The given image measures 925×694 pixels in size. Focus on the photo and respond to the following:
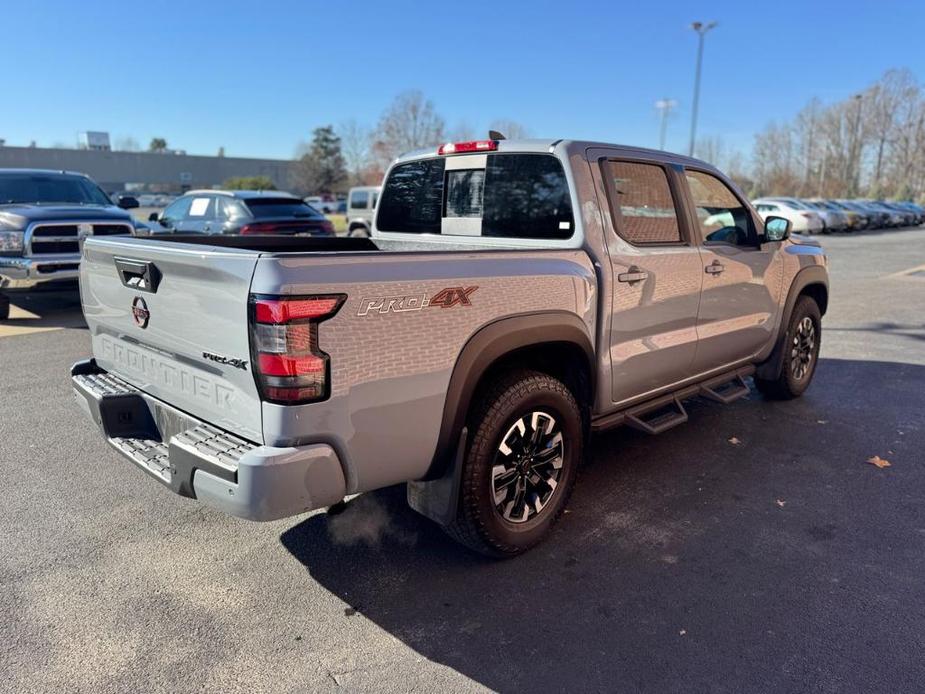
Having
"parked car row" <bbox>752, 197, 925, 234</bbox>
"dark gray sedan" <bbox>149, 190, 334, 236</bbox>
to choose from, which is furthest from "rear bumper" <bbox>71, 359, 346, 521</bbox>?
"parked car row" <bbox>752, 197, 925, 234</bbox>

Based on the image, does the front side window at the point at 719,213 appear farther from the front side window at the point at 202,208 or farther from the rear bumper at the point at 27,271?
the front side window at the point at 202,208

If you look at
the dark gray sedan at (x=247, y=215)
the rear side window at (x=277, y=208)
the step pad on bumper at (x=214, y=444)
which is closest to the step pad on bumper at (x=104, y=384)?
the step pad on bumper at (x=214, y=444)

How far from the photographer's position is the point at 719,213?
186 inches

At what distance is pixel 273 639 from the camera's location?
2.63 m

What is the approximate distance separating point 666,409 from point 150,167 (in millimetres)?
86426

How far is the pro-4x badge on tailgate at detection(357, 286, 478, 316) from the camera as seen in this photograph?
8.00ft

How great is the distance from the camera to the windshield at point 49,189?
9.17 meters

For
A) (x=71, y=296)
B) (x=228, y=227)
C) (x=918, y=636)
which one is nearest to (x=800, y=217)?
(x=228, y=227)

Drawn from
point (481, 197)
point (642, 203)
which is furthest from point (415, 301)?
point (642, 203)

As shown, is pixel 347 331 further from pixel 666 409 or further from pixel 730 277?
pixel 730 277

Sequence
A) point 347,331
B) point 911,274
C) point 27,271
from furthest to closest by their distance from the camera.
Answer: point 911,274 < point 27,271 < point 347,331

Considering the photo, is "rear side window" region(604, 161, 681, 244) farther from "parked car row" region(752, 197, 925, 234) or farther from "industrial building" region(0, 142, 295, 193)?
"industrial building" region(0, 142, 295, 193)

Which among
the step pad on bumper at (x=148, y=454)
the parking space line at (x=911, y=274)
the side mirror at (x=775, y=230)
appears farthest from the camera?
the parking space line at (x=911, y=274)

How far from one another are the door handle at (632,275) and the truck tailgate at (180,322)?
6.46 ft
